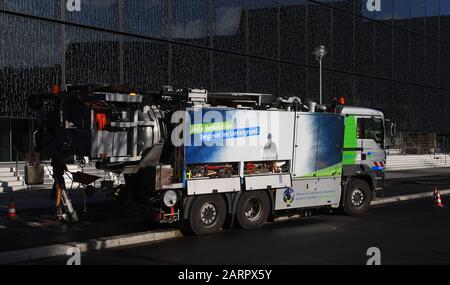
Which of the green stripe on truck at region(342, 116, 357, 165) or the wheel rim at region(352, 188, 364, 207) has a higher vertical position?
the green stripe on truck at region(342, 116, 357, 165)

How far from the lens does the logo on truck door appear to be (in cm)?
1267

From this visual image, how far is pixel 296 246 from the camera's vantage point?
32.8ft

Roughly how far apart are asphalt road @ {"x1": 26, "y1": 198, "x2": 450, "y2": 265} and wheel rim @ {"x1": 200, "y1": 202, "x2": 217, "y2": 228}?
321mm

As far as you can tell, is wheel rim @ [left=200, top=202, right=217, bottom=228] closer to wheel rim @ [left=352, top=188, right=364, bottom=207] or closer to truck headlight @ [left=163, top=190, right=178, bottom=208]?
truck headlight @ [left=163, top=190, right=178, bottom=208]

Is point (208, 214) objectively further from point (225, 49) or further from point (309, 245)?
point (225, 49)

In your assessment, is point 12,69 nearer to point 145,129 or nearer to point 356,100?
point 145,129

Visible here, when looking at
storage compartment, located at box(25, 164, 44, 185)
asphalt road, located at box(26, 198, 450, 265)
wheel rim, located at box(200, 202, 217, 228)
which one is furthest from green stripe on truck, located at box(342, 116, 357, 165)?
storage compartment, located at box(25, 164, 44, 185)

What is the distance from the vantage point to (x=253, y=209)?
1238cm

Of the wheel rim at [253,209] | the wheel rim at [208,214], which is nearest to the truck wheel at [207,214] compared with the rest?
the wheel rim at [208,214]

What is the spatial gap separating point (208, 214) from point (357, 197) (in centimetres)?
494

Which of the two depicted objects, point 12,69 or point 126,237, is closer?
point 126,237

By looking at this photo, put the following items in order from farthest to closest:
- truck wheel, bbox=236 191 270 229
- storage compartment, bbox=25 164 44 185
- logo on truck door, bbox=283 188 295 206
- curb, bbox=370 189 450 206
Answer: curb, bbox=370 189 450 206, storage compartment, bbox=25 164 44 185, logo on truck door, bbox=283 188 295 206, truck wheel, bbox=236 191 270 229

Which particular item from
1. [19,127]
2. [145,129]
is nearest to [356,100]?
[19,127]
